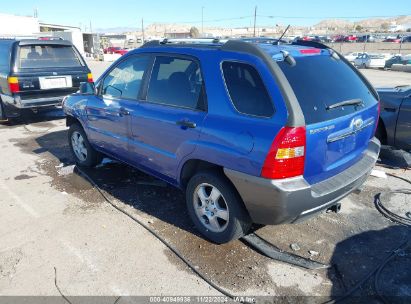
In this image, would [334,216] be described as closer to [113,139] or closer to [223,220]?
[223,220]

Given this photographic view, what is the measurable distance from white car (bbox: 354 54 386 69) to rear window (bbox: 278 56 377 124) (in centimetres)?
2762

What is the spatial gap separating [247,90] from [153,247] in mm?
1753

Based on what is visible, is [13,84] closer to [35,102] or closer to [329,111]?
[35,102]

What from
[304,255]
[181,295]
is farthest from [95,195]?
[304,255]

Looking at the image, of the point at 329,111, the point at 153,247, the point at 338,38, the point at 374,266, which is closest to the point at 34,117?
the point at 153,247

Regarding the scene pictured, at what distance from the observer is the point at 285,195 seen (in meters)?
2.77

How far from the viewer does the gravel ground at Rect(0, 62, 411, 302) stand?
2965 millimetres

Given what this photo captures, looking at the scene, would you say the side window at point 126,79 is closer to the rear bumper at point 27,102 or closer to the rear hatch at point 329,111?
the rear hatch at point 329,111

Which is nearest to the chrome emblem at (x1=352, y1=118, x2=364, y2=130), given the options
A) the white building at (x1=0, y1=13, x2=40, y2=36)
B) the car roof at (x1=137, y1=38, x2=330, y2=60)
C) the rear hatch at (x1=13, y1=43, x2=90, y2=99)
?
the car roof at (x1=137, y1=38, x2=330, y2=60)

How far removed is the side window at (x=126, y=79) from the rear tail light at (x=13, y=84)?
396 centimetres

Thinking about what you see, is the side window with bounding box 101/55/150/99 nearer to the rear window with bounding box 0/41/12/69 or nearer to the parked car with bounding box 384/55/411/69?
the rear window with bounding box 0/41/12/69

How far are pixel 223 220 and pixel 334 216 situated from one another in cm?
143

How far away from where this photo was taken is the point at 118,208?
4238 millimetres

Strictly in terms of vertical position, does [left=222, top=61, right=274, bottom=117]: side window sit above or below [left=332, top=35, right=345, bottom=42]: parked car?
below
